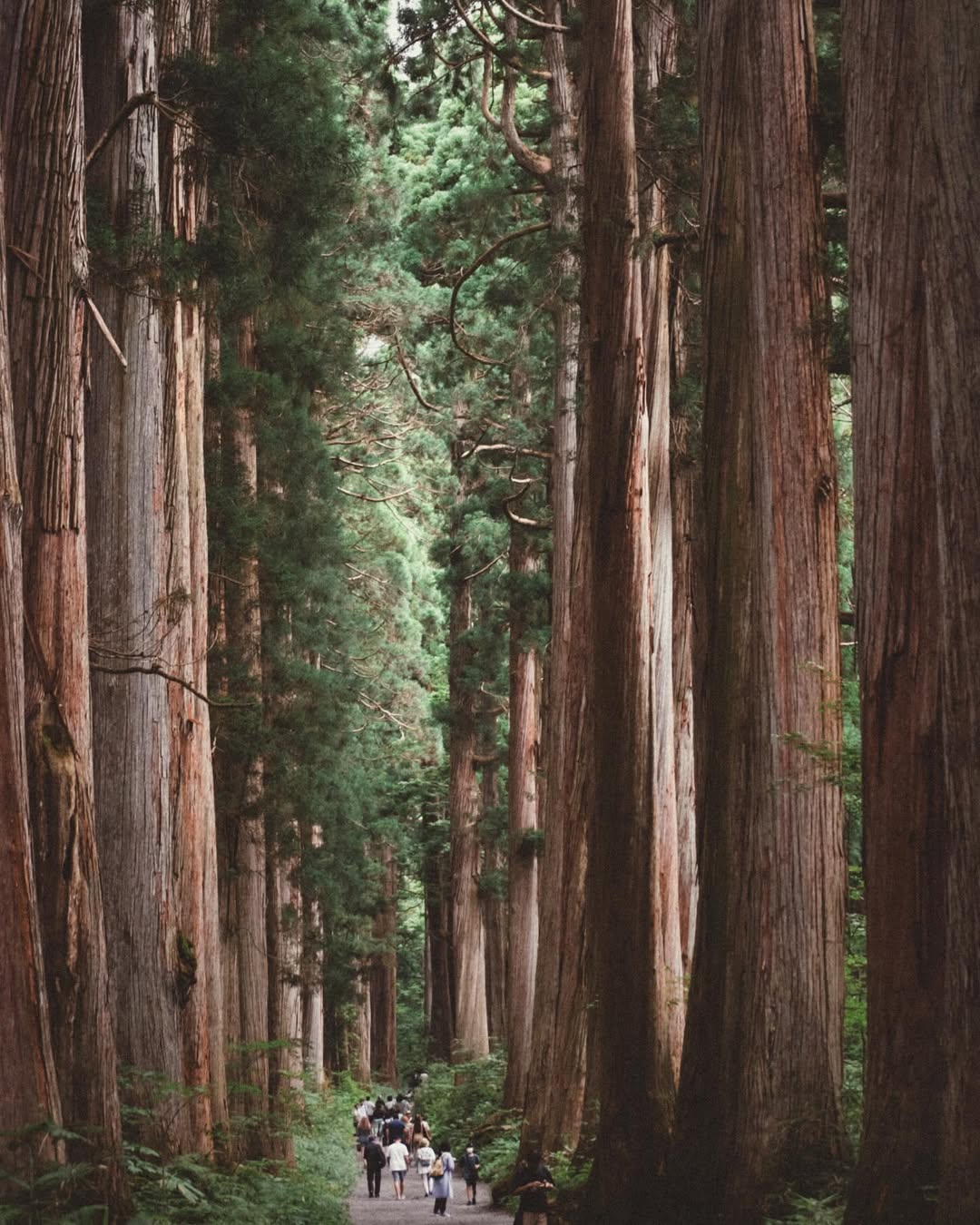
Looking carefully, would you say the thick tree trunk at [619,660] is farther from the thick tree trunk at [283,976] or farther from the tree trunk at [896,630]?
the thick tree trunk at [283,976]

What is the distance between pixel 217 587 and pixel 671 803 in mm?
6510

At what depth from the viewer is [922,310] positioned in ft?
21.9

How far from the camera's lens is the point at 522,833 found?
2459 centimetres

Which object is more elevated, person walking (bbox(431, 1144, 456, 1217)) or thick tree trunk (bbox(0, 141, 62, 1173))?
thick tree trunk (bbox(0, 141, 62, 1173))

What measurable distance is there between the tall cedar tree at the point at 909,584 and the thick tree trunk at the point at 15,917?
11.5ft

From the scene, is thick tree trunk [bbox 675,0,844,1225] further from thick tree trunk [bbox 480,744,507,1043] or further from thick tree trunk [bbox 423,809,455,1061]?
thick tree trunk [bbox 423,809,455,1061]

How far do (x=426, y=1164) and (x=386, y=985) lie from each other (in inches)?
1048

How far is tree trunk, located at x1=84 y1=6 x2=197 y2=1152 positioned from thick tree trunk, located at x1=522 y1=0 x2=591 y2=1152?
18.1ft

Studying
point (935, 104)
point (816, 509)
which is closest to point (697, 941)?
point (816, 509)

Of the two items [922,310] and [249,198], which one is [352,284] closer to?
[249,198]

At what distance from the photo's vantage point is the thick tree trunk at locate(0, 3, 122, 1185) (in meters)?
8.07

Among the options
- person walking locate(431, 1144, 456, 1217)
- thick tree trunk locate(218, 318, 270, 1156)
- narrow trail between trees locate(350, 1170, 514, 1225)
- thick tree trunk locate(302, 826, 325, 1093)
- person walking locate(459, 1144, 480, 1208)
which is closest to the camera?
thick tree trunk locate(218, 318, 270, 1156)

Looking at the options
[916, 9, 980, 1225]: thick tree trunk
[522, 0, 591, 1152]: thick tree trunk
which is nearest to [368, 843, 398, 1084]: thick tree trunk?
[522, 0, 591, 1152]: thick tree trunk

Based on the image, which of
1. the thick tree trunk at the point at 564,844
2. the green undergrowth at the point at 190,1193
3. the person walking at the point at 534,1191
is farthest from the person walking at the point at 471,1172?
the person walking at the point at 534,1191
